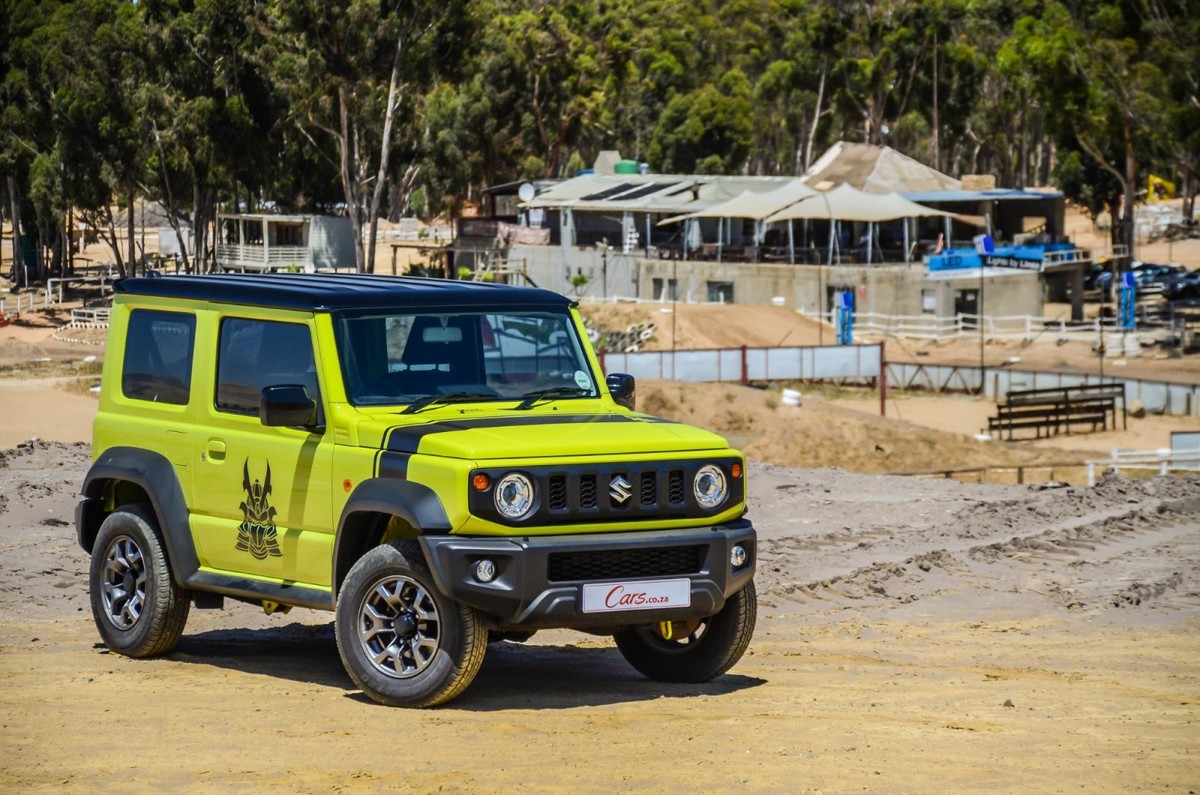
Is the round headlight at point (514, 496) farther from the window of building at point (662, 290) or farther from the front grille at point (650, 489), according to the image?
the window of building at point (662, 290)

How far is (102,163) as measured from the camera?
70.0m

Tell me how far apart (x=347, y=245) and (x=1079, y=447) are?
47028 millimetres

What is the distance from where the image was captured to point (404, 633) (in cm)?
788

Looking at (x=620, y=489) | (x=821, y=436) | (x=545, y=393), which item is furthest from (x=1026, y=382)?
(x=620, y=489)

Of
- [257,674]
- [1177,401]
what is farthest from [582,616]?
[1177,401]

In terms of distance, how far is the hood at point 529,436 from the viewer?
7.62 metres

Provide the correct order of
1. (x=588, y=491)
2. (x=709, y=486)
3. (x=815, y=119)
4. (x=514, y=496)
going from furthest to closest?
(x=815, y=119)
(x=709, y=486)
(x=588, y=491)
(x=514, y=496)

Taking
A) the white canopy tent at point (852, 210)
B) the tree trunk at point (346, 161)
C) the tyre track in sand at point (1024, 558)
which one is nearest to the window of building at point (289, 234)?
the tree trunk at point (346, 161)

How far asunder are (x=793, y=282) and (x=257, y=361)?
50.8 metres

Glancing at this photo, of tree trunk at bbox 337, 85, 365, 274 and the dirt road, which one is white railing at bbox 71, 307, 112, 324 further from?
the dirt road

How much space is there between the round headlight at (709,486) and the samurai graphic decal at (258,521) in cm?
214

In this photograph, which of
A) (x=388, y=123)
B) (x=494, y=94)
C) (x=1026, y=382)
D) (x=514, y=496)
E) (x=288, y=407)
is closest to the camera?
(x=514, y=496)

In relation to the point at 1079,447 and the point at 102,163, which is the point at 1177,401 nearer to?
the point at 1079,447

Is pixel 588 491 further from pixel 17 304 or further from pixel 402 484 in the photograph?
pixel 17 304
